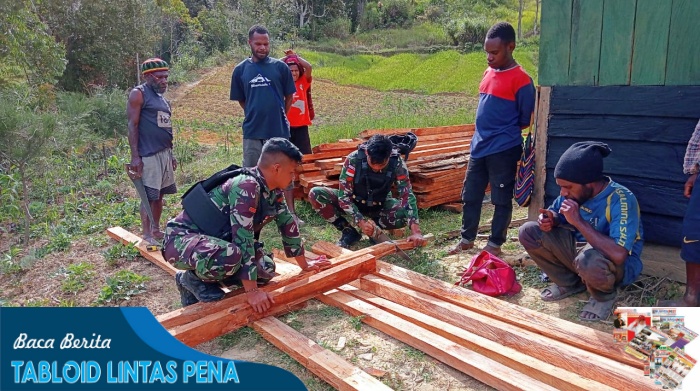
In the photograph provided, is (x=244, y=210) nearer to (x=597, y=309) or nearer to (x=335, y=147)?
(x=597, y=309)

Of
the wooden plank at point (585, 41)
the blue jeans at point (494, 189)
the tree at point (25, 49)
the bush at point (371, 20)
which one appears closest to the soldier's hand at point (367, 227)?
the blue jeans at point (494, 189)

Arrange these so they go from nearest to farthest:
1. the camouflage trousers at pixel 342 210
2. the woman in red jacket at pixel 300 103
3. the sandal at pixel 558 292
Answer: the sandal at pixel 558 292 → the camouflage trousers at pixel 342 210 → the woman in red jacket at pixel 300 103

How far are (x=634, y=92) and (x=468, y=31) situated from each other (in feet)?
92.3

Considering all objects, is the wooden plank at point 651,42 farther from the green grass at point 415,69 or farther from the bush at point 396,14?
the bush at point 396,14

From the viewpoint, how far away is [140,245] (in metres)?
5.13

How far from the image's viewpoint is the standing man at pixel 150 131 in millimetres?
4957

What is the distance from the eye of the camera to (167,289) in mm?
4340

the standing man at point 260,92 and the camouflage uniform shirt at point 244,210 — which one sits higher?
the standing man at point 260,92

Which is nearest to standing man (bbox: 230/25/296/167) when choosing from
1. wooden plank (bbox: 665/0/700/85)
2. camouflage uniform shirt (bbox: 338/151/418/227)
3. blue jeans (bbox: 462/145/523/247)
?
camouflage uniform shirt (bbox: 338/151/418/227)

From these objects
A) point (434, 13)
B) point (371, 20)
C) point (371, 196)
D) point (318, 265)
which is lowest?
point (318, 265)

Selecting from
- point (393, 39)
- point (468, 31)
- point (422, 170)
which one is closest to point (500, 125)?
point (422, 170)

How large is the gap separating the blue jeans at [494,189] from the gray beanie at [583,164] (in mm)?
1062

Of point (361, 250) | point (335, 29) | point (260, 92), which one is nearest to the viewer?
point (361, 250)

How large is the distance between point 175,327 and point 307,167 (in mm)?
3392
